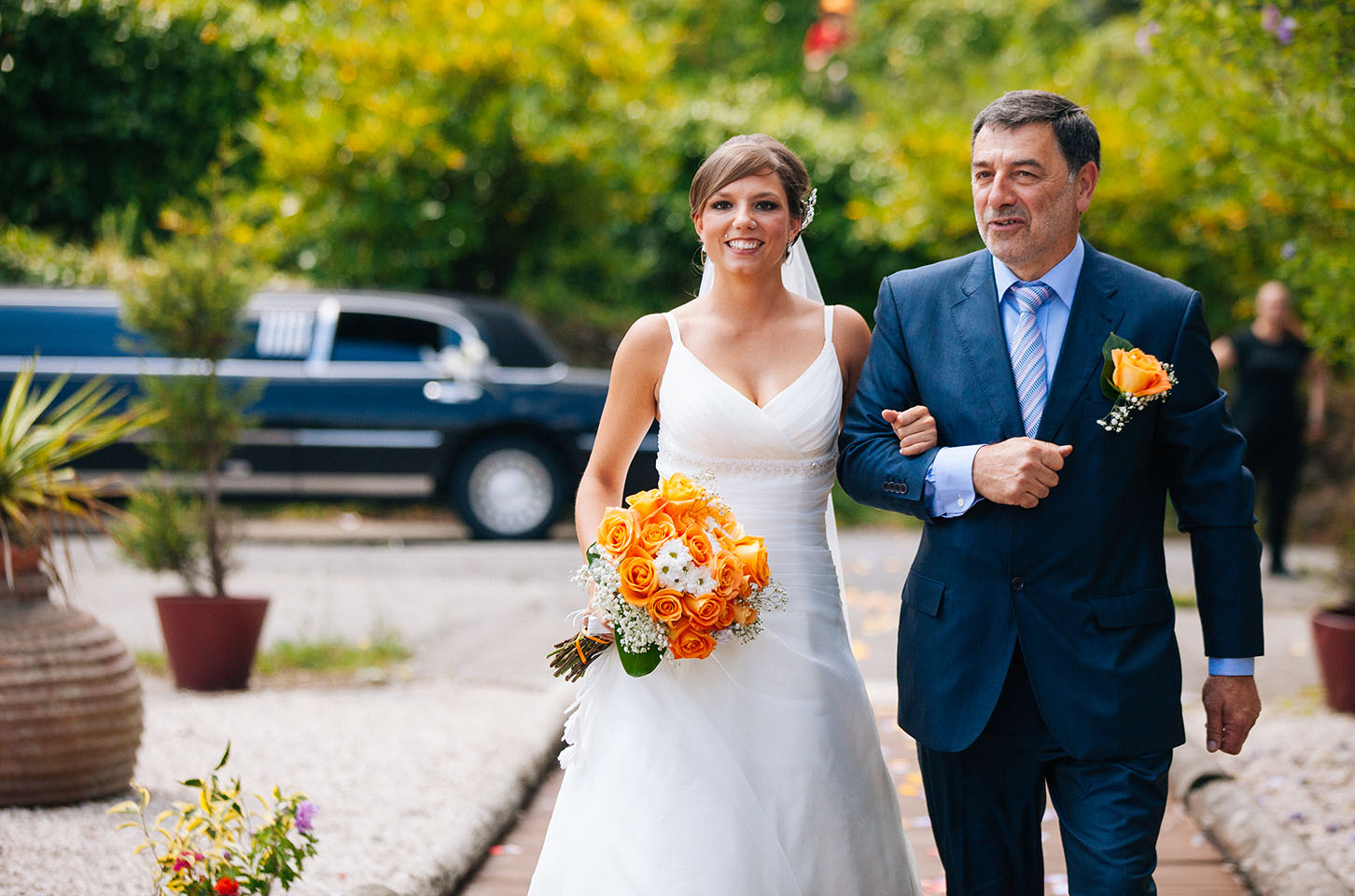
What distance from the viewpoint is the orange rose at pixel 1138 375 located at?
2.86 meters

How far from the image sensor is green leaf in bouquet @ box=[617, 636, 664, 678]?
318 cm

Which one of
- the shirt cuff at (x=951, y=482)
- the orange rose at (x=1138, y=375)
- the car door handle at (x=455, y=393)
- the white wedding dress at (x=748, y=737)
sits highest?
the car door handle at (x=455, y=393)

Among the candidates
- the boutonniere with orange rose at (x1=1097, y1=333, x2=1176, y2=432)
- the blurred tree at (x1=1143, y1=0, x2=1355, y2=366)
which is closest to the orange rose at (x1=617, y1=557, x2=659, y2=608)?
the boutonniere with orange rose at (x1=1097, y1=333, x2=1176, y2=432)

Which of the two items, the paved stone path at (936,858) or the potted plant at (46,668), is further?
the potted plant at (46,668)

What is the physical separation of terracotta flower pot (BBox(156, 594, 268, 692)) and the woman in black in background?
745 centimetres

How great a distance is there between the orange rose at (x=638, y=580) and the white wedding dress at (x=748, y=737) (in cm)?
40

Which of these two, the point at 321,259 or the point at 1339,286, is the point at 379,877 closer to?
the point at 1339,286

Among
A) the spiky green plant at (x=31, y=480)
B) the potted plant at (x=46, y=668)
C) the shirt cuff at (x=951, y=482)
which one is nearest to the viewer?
the shirt cuff at (x=951, y=482)

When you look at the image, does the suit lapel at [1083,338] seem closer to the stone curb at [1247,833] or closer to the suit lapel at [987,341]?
the suit lapel at [987,341]

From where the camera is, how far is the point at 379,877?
430 cm

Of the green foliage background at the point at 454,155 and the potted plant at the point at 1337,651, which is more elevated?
the green foliage background at the point at 454,155

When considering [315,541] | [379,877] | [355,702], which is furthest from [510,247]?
[379,877]

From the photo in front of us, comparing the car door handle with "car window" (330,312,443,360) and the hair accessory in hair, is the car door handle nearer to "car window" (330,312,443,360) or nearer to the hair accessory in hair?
"car window" (330,312,443,360)

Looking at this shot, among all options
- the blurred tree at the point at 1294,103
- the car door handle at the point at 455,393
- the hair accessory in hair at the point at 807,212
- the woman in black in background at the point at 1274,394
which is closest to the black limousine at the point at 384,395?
the car door handle at the point at 455,393
